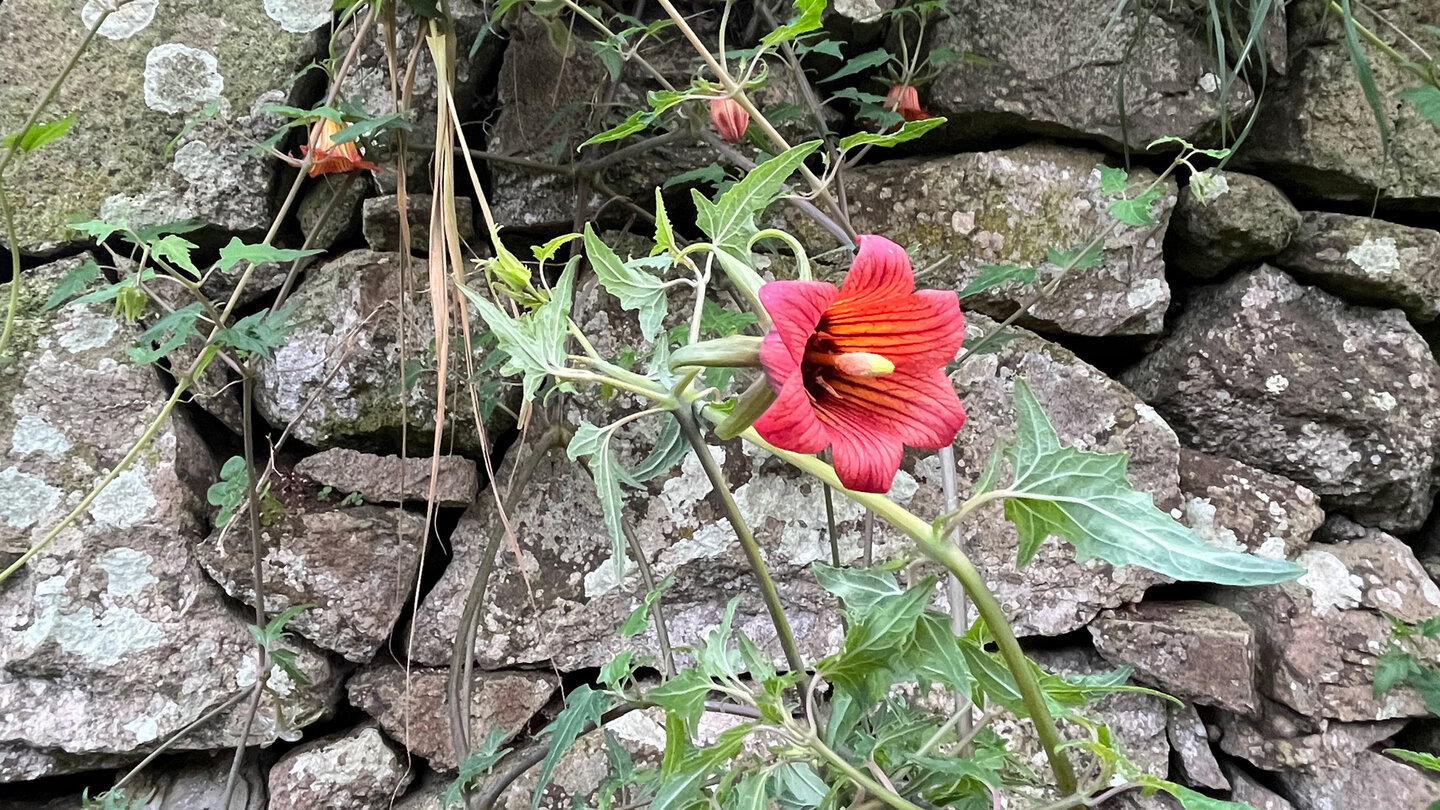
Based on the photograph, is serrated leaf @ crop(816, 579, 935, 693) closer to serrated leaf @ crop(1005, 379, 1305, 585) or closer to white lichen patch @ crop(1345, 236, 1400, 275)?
serrated leaf @ crop(1005, 379, 1305, 585)

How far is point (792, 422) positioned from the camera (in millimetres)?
400

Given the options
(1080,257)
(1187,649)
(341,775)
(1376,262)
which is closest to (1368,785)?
(1187,649)

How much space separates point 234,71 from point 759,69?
883 mm

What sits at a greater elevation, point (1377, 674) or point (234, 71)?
point (234, 71)

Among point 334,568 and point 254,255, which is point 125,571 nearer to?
point 334,568

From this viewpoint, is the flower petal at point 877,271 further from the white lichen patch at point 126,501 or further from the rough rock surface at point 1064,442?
the white lichen patch at point 126,501

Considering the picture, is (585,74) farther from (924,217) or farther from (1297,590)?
(1297,590)

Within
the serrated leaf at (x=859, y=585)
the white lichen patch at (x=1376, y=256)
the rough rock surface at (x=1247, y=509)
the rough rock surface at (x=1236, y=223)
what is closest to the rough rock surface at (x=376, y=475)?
the serrated leaf at (x=859, y=585)

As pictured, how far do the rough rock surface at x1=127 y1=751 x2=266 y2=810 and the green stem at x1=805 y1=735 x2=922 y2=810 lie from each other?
45.4 inches

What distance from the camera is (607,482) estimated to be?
505mm

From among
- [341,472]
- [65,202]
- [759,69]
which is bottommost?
[341,472]

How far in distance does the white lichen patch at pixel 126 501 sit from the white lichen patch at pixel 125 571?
45 millimetres

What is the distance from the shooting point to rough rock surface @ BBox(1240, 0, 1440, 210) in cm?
131

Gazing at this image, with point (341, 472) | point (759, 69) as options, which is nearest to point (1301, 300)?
point (759, 69)
